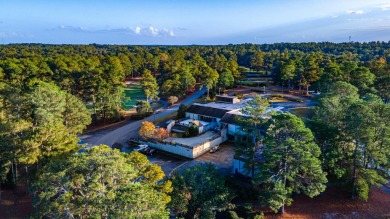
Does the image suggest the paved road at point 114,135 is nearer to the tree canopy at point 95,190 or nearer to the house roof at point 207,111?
the house roof at point 207,111

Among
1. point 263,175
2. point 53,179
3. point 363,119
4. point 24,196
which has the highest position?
point 363,119

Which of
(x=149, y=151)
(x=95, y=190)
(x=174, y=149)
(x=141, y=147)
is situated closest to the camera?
(x=95, y=190)

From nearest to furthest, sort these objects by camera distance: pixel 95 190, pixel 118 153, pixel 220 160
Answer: pixel 95 190 → pixel 118 153 → pixel 220 160

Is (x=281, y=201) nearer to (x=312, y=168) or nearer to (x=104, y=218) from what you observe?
(x=312, y=168)

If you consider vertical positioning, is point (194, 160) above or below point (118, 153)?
below

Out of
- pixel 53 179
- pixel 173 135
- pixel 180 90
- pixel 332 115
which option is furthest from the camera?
pixel 180 90

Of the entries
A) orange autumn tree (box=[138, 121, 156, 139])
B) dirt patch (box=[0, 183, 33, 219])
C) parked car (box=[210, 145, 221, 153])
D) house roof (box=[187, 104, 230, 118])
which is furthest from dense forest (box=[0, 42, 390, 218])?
house roof (box=[187, 104, 230, 118])

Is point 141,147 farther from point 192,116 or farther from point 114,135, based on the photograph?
point 192,116

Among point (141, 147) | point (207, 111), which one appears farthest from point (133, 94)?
point (141, 147)

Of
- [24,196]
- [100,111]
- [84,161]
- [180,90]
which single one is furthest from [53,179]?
[180,90]
